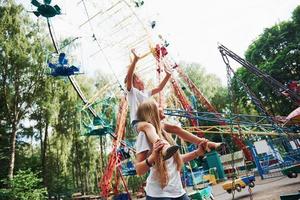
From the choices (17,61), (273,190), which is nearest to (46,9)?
(273,190)

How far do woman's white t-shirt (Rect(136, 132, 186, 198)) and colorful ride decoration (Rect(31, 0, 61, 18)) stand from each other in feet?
20.1

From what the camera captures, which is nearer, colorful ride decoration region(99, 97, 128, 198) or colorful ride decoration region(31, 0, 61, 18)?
colorful ride decoration region(31, 0, 61, 18)

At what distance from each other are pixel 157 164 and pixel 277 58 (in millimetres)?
26468

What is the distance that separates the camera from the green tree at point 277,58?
→ 81.7 ft

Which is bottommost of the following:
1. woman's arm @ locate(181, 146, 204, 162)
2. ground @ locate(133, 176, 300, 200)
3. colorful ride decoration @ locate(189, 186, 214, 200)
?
ground @ locate(133, 176, 300, 200)

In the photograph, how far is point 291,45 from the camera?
24.6 m

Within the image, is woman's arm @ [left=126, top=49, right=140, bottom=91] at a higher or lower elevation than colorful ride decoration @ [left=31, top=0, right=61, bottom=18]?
lower

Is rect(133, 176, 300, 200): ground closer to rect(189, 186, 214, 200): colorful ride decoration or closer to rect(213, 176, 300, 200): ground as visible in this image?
rect(213, 176, 300, 200): ground

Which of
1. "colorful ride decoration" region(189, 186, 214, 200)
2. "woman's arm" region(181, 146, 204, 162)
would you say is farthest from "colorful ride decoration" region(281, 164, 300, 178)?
"woman's arm" region(181, 146, 204, 162)

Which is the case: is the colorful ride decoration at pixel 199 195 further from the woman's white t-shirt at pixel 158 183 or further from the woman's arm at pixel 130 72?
the woman's white t-shirt at pixel 158 183

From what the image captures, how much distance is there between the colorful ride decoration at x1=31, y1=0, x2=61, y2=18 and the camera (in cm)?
696

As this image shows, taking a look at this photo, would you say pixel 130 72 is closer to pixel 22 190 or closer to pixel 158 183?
pixel 158 183

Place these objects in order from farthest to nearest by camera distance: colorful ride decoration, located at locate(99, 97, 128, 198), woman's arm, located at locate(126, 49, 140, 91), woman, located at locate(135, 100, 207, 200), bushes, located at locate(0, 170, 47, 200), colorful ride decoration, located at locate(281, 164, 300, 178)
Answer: bushes, located at locate(0, 170, 47, 200), colorful ride decoration, located at locate(99, 97, 128, 198), colorful ride decoration, located at locate(281, 164, 300, 178), woman's arm, located at locate(126, 49, 140, 91), woman, located at locate(135, 100, 207, 200)

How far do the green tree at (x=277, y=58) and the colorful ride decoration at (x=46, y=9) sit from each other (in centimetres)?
2143
